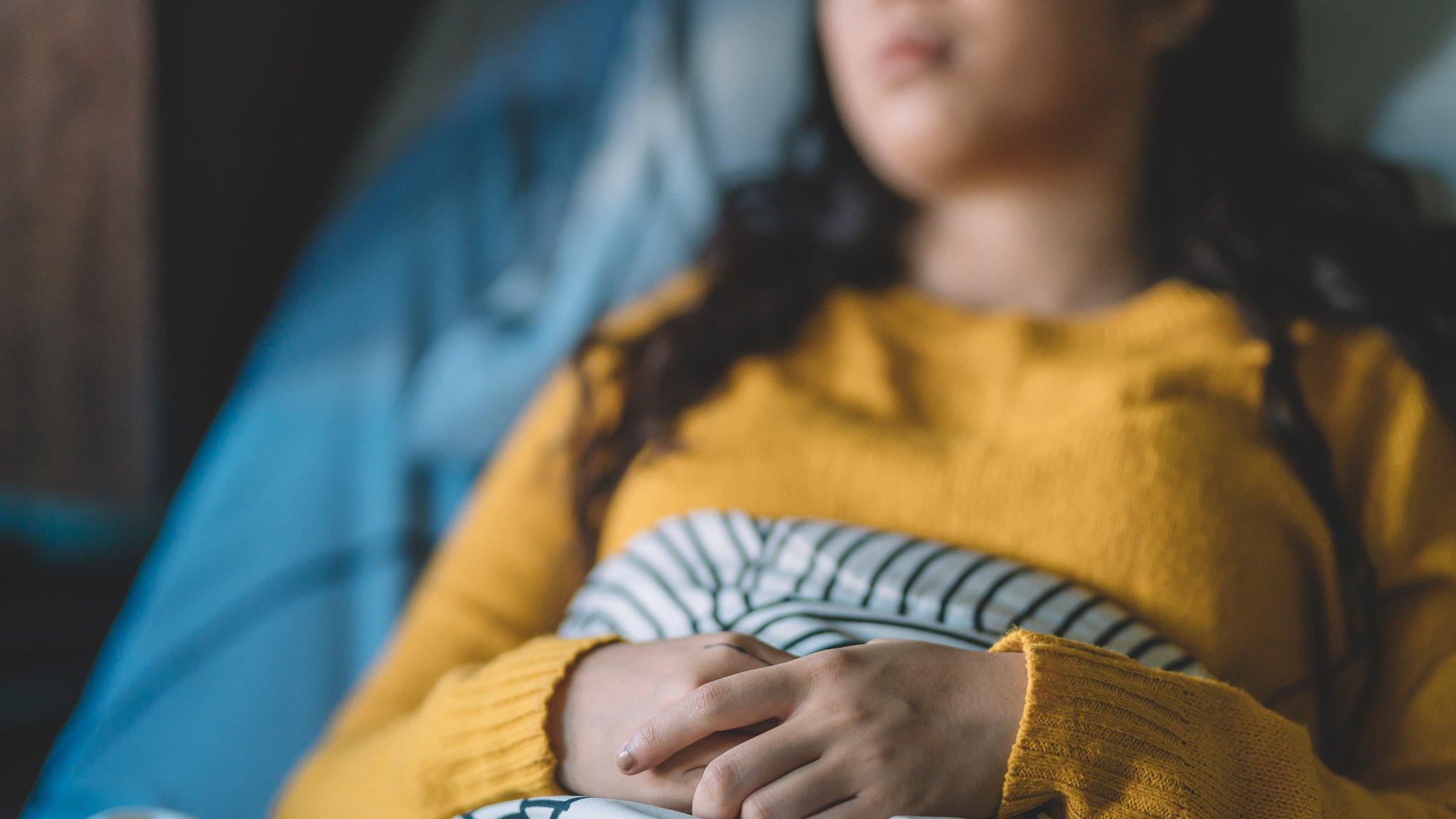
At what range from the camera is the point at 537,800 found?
1.58 ft

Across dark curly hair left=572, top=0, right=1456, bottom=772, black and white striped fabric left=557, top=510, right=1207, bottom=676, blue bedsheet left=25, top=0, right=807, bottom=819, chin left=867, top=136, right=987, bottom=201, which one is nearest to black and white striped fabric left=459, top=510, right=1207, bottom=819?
black and white striped fabric left=557, top=510, right=1207, bottom=676

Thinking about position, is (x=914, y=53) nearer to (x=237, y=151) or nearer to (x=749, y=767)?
(x=749, y=767)

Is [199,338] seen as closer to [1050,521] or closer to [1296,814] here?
[1050,521]

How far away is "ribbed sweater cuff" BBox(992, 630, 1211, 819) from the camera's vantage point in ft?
1.48

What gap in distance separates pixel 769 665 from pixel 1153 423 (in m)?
0.30

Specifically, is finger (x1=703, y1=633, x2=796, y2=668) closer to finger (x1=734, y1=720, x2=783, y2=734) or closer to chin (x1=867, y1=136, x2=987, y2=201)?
finger (x1=734, y1=720, x2=783, y2=734)

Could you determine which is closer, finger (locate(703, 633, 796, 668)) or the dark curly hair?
finger (locate(703, 633, 796, 668))

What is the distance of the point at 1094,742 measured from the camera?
457 mm

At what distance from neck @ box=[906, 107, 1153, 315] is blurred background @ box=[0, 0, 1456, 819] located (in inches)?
8.7

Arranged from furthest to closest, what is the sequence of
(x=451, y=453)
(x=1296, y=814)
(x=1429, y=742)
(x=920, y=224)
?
(x=451, y=453), (x=920, y=224), (x=1429, y=742), (x=1296, y=814)

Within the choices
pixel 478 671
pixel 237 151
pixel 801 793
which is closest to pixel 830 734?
pixel 801 793

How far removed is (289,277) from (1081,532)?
99 cm

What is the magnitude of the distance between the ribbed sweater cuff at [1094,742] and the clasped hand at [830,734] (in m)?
0.01

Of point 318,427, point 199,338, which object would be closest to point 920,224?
point 318,427
